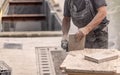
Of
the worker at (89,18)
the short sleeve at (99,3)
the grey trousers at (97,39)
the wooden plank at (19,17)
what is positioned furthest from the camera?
the wooden plank at (19,17)

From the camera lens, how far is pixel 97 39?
3389 mm

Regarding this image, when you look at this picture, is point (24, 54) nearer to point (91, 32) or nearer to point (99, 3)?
point (91, 32)

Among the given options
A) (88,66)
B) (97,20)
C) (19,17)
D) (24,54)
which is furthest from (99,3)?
(19,17)

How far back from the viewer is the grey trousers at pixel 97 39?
337 cm

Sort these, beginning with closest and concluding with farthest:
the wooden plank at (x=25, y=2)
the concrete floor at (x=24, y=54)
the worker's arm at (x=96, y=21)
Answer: the worker's arm at (x=96, y=21) < the concrete floor at (x=24, y=54) < the wooden plank at (x=25, y=2)

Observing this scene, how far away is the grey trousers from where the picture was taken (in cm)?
337

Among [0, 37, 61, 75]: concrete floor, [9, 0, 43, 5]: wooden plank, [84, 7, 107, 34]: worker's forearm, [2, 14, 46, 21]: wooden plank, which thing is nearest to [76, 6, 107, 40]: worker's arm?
[84, 7, 107, 34]: worker's forearm

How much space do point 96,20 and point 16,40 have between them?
91.0 inches

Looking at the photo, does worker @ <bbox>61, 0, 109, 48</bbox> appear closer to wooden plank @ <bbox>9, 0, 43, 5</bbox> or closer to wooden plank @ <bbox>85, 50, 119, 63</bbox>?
wooden plank @ <bbox>85, 50, 119, 63</bbox>

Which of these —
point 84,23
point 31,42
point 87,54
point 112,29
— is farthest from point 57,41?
point 112,29

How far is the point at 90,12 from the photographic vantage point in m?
3.28

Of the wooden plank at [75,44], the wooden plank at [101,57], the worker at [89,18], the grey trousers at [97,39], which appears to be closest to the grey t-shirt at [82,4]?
the worker at [89,18]

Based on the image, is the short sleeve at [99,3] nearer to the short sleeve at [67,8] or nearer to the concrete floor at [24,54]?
the short sleeve at [67,8]

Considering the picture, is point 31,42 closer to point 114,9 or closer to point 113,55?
point 113,55
